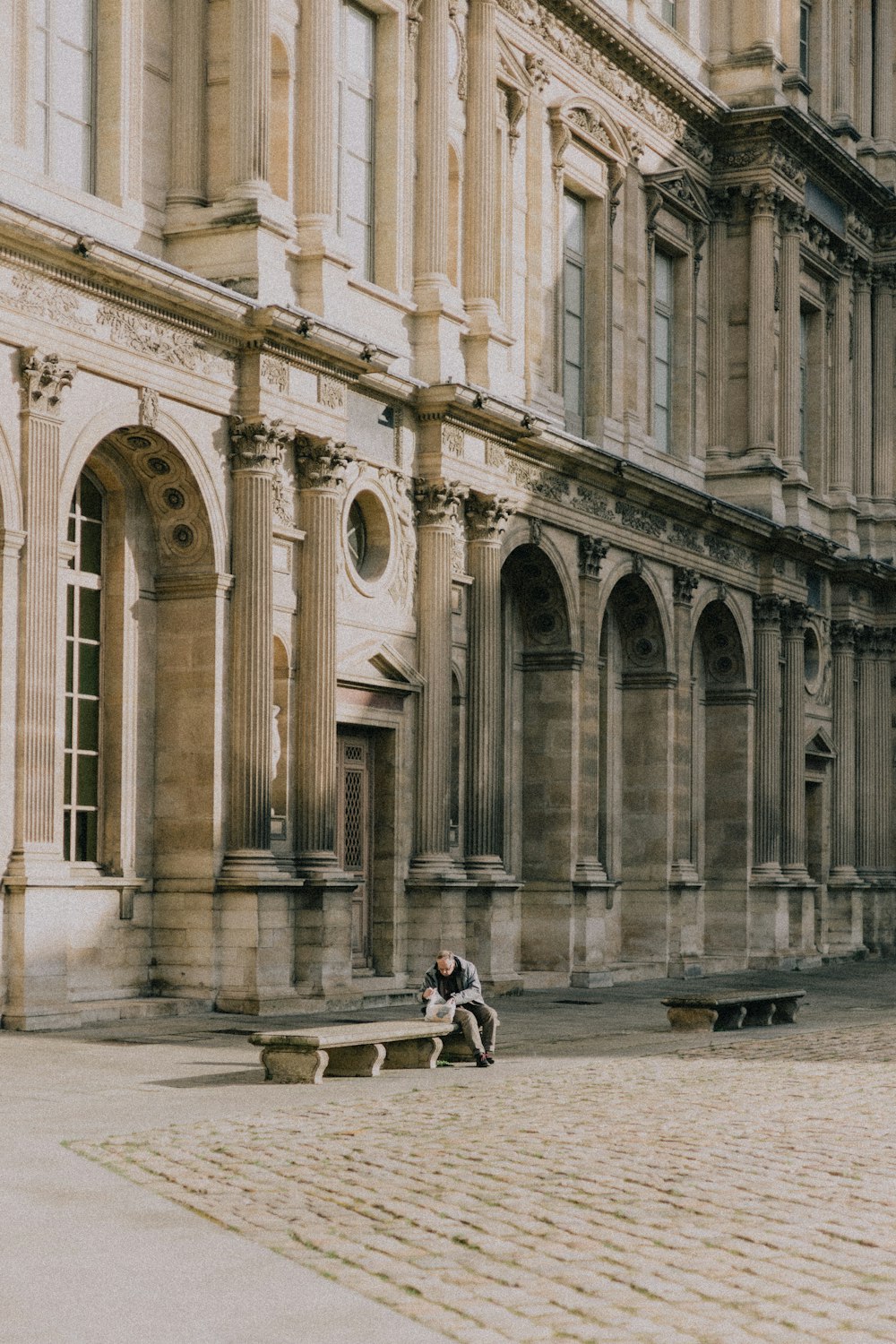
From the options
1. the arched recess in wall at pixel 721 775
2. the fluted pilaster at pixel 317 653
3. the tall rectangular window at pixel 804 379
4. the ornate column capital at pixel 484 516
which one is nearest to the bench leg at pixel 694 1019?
the fluted pilaster at pixel 317 653

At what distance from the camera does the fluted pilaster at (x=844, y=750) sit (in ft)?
149

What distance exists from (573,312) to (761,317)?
21.4 feet

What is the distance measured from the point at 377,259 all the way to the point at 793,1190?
748 inches

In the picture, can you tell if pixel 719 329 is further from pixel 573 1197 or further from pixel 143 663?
pixel 573 1197

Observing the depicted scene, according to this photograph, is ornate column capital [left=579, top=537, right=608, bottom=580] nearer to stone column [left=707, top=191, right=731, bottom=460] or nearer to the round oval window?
the round oval window

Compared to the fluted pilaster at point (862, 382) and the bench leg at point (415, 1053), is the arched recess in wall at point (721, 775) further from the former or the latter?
the bench leg at point (415, 1053)

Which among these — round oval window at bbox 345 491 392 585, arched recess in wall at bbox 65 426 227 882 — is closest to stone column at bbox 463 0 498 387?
round oval window at bbox 345 491 392 585

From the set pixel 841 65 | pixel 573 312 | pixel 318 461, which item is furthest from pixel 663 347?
pixel 318 461

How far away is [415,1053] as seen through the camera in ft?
61.7

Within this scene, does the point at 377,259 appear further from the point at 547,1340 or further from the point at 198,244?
the point at 547,1340

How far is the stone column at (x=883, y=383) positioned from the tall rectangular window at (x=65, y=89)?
2717cm

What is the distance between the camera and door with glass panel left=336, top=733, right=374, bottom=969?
28.0m

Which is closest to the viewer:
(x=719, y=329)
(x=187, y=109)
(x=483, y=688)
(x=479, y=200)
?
(x=187, y=109)

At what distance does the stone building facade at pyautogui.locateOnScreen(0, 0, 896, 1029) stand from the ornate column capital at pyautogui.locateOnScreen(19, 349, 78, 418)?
1.7 inches
